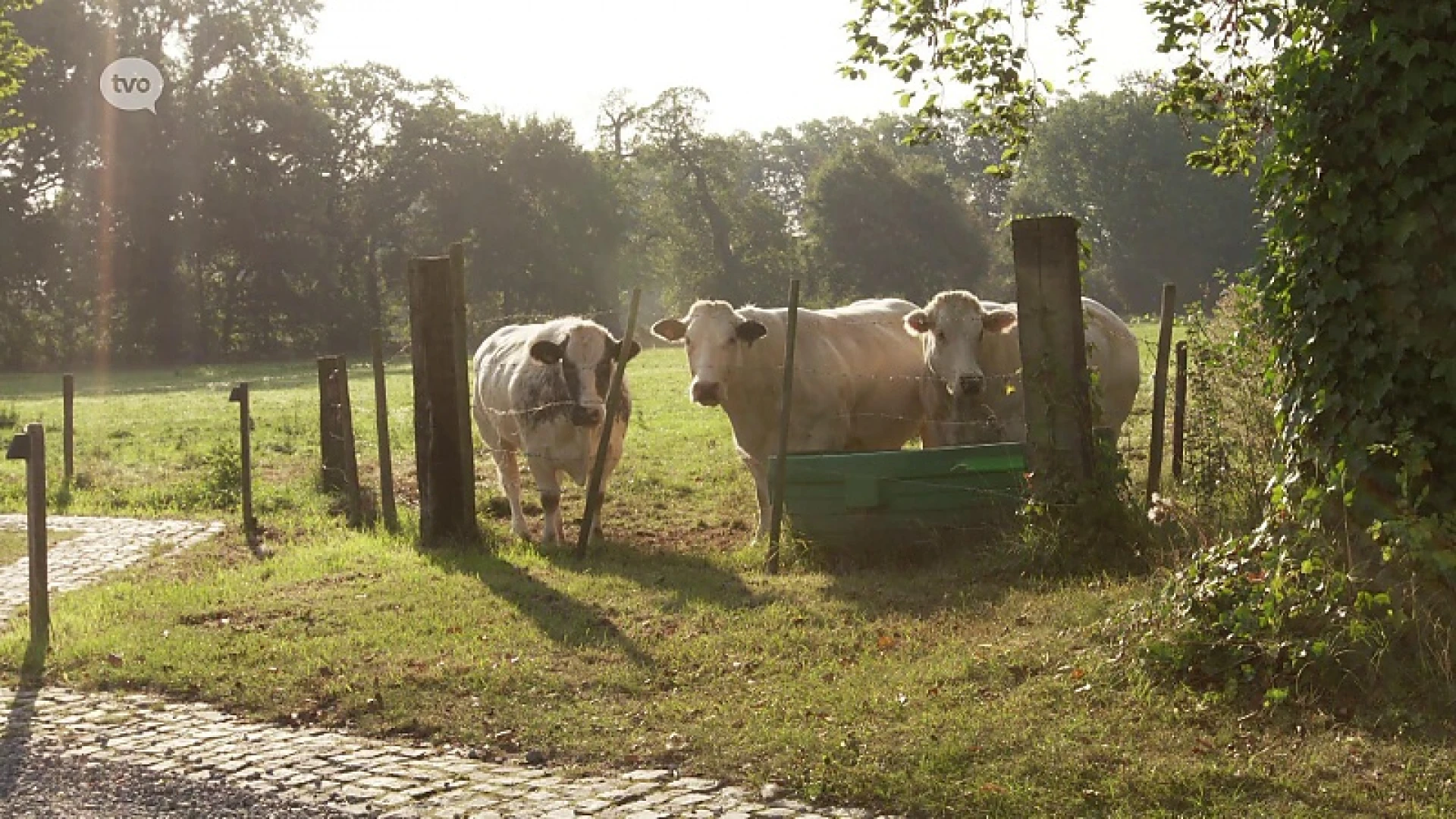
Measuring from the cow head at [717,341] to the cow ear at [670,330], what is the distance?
0.22 m

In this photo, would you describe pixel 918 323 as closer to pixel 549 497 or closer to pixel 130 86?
pixel 549 497

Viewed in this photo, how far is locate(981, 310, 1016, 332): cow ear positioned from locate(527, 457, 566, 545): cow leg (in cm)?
404

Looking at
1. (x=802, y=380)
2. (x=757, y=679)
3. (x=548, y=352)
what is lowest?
(x=757, y=679)

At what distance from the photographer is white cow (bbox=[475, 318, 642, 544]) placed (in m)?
14.9

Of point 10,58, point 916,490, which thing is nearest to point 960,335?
point 916,490

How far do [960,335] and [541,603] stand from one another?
15.1 ft

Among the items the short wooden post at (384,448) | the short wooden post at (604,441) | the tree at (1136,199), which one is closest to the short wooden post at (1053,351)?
the short wooden post at (604,441)

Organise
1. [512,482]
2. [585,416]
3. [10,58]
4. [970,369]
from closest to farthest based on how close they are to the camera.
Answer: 1. [970,369]
2. [585,416]
3. [512,482]
4. [10,58]

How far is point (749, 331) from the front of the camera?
1425 centimetres

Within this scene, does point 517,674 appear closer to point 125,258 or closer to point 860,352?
point 860,352

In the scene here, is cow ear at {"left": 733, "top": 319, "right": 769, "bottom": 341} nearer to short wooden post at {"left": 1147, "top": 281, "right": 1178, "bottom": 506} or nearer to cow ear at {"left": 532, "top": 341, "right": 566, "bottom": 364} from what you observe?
cow ear at {"left": 532, "top": 341, "right": 566, "bottom": 364}

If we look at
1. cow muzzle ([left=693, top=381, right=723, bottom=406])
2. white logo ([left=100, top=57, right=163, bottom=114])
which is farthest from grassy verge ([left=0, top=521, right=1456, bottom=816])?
white logo ([left=100, top=57, right=163, bottom=114])

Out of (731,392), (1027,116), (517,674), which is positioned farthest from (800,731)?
(731,392)

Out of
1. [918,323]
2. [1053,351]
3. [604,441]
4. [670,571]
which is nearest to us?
[1053,351]
